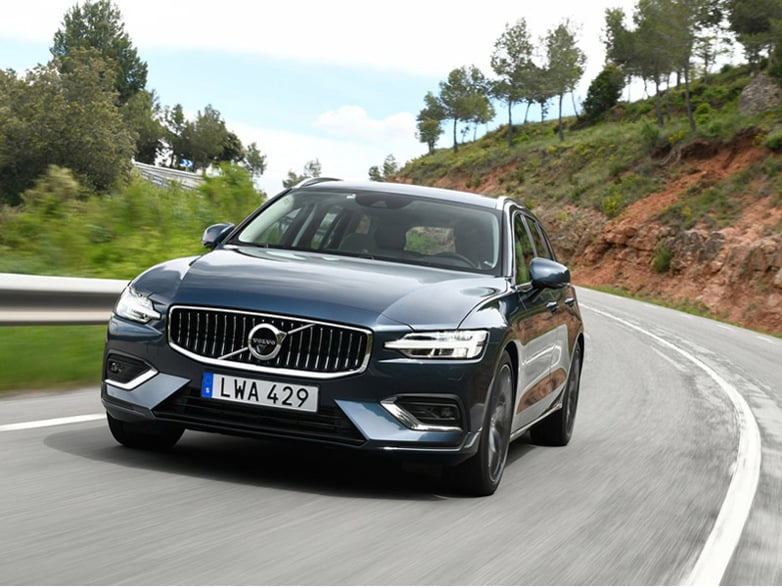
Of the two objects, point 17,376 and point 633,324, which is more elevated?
point 17,376

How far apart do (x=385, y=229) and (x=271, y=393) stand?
184cm

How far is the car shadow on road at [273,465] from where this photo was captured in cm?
554

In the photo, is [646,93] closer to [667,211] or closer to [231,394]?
[667,211]

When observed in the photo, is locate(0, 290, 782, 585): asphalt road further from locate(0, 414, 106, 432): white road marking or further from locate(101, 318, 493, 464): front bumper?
locate(101, 318, 493, 464): front bumper

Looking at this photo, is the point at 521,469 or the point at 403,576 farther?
the point at 521,469

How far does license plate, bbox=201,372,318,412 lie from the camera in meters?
5.11

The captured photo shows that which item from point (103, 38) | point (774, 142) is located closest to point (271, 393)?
point (774, 142)

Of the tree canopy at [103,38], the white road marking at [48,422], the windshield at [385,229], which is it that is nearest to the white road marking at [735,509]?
the windshield at [385,229]

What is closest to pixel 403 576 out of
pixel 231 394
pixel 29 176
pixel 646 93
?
pixel 231 394

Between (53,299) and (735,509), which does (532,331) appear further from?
(53,299)

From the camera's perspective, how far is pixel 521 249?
7.11m

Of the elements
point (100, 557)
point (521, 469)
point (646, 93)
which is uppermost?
point (646, 93)

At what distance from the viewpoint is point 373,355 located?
515cm

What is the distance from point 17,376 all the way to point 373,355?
433 centimetres
